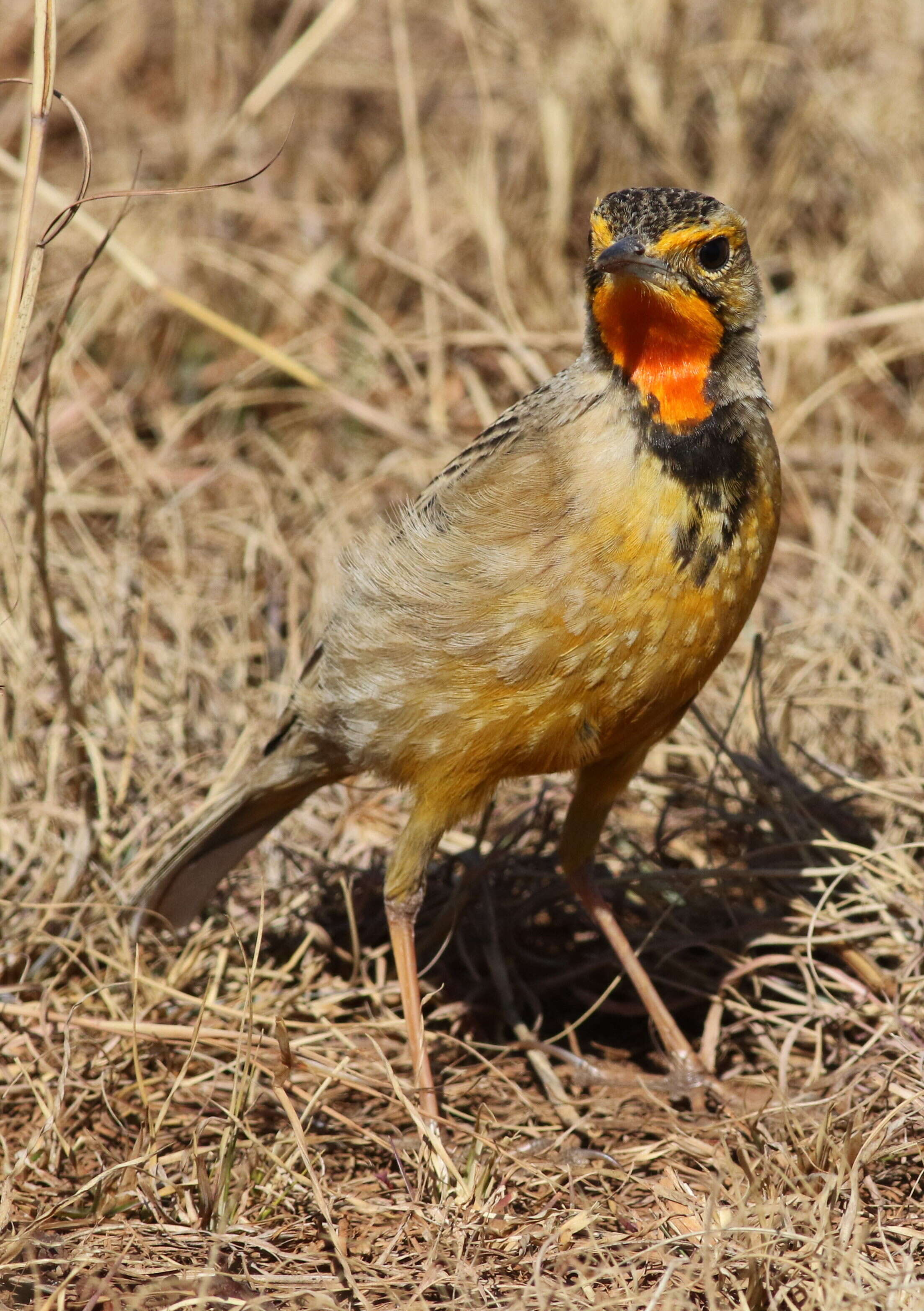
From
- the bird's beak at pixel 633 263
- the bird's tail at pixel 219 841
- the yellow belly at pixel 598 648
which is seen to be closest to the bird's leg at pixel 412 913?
the yellow belly at pixel 598 648

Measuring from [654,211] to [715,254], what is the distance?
237mm

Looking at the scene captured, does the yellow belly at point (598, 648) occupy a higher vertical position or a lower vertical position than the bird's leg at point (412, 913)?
higher

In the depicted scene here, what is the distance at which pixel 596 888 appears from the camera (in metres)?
5.55

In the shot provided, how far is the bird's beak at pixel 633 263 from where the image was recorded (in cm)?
425

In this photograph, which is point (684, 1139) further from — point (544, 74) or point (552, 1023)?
point (544, 74)

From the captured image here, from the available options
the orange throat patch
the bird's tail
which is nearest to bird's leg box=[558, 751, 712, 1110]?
the bird's tail

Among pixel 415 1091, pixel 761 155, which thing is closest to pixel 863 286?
pixel 761 155

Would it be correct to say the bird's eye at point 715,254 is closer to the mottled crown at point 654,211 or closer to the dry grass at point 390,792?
the mottled crown at point 654,211

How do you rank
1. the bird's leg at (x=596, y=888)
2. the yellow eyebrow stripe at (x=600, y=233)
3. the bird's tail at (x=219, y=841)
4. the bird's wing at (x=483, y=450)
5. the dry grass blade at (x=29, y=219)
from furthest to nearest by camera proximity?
the bird's tail at (x=219, y=841) < the bird's leg at (x=596, y=888) < the bird's wing at (x=483, y=450) < the yellow eyebrow stripe at (x=600, y=233) < the dry grass blade at (x=29, y=219)

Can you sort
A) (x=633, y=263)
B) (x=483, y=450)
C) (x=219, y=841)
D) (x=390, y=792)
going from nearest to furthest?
(x=633, y=263) < (x=483, y=450) < (x=219, y=841) < (x=390, y=792)

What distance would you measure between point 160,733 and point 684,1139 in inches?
113

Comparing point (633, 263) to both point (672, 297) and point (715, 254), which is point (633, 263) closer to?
point (672, 297)

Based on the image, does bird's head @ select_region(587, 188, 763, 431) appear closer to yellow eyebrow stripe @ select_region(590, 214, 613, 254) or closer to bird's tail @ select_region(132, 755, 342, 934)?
yellow eyebrow stripe @ select_region(590, 214, 613, 254)

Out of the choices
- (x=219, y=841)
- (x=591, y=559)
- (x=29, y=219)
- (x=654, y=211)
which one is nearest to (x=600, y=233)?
(x=654, y=211)
